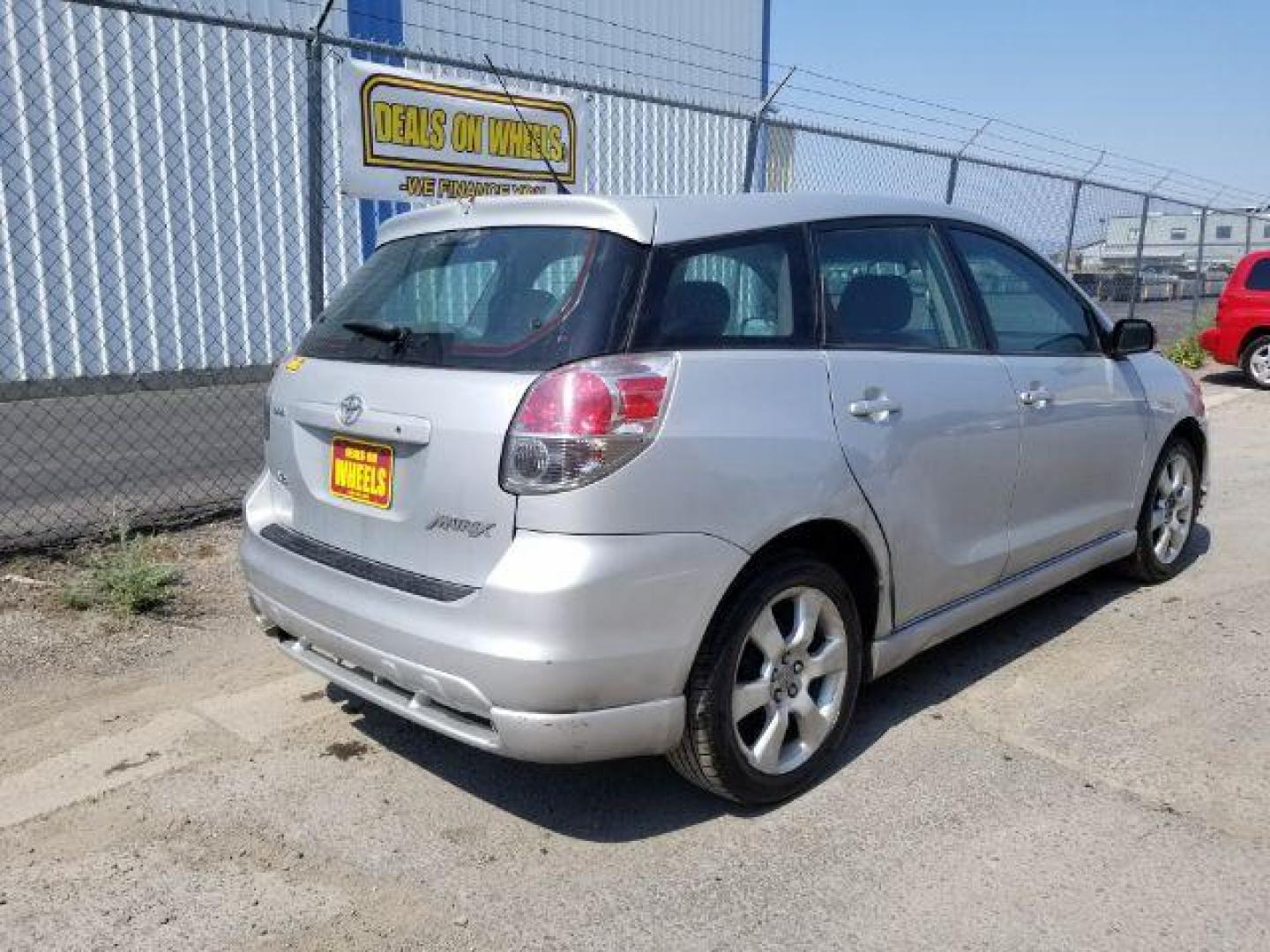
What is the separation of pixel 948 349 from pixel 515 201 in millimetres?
1527

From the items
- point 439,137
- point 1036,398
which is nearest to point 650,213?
point 1036,398

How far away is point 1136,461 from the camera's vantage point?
4.58 m

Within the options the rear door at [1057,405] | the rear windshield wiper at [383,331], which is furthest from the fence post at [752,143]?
the rear windshield wiper at [383,331]

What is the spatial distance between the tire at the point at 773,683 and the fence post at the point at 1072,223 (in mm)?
10708

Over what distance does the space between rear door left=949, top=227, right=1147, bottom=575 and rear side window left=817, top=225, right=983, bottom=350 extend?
185 mm

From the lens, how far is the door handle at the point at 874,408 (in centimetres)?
308

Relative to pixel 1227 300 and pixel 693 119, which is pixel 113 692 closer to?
pixel 693 119

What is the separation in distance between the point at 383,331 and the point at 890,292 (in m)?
1.60

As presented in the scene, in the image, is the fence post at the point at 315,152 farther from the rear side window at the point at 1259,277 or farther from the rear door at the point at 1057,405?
the rear side window at the point at 1259,277

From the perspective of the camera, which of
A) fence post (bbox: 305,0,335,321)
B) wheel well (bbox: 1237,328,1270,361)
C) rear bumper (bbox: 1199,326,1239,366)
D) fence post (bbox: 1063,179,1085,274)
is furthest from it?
fence post (bbox: 1063,179,1085,274)

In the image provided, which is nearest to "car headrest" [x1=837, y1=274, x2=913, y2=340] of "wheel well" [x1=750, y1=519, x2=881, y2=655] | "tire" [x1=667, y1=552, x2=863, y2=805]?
"wheel well" [x1=750, y1=519, x2=881, y2=655]

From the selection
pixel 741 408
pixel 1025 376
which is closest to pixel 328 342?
pixel 741 408

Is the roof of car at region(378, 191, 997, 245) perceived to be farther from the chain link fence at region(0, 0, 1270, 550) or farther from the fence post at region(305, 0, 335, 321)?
the chain link fence at region(0, 0, 1270, 550)

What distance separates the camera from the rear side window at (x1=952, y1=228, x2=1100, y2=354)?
12.8ft
